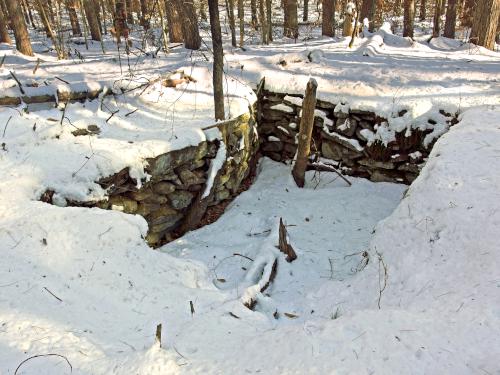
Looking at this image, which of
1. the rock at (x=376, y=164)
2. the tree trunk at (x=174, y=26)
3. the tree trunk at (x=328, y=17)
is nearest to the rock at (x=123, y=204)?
the rock at (x=376, y=164)

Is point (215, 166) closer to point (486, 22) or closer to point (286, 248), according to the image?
point (286, 248)

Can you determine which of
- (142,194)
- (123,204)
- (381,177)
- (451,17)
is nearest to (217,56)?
(142,194)

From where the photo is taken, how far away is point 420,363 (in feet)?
7.85

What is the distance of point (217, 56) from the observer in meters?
6.41

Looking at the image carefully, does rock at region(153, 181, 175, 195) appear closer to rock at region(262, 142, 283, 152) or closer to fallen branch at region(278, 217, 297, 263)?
fallen branch at region(278, 217, 297, 263)

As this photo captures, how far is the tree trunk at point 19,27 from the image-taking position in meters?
9.93

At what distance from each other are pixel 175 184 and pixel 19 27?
26.1 feet

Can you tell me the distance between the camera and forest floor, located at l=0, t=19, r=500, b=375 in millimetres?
2633

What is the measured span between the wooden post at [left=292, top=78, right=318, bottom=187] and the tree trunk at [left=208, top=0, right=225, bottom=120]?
5.29 ft

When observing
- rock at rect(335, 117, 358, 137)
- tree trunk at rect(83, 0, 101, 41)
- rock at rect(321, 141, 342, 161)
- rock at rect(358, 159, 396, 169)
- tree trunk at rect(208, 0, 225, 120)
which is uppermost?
tree trunk at rect(83, 0, 101, 41)

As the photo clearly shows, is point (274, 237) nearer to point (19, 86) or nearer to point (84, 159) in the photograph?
point (84, 159)

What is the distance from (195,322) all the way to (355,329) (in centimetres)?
140

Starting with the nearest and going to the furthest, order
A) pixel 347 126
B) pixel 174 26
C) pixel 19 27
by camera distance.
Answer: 1. pixel 347 126
2. pixel 19 27
3. pixel 174 26

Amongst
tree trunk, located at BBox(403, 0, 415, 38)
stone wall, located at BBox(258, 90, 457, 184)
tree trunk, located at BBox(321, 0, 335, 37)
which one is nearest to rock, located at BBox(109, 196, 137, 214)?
stone wall, located at BBox(258, 90, 457, 184)
